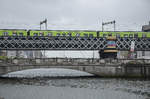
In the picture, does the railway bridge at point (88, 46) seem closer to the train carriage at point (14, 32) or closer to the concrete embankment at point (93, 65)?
the concrete embankment at point (93, 65)

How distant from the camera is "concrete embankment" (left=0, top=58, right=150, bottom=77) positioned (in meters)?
56.8

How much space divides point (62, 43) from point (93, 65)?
23021 mm

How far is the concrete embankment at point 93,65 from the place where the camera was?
186ft

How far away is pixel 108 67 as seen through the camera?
60.8 m

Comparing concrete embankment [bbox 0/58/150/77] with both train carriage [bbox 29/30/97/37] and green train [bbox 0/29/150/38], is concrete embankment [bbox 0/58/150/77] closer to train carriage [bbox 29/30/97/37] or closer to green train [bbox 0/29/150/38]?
green train [bbox 0/29/150/38]

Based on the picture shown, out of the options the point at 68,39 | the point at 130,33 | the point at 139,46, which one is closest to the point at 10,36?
the point at 68,39

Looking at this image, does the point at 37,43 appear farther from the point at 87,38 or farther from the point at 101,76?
the point at 101,76

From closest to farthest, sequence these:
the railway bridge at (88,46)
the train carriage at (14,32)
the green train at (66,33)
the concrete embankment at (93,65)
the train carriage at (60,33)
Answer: the concrete embankment at (93,65), the railway bridge at (88,46), the train carriage at (14,32), the green train at (66,33), the train carriage at (60,33)

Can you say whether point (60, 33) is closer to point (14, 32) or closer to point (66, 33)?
point (66, 33)

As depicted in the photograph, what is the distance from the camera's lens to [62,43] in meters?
80.6

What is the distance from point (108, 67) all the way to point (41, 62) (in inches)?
A: 659

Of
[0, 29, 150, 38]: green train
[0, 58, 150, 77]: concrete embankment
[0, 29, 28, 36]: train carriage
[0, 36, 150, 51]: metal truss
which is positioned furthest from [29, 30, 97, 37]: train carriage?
[0, 58, 150, 77]: concrete embankment

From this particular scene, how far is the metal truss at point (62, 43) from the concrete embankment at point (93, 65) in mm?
19779

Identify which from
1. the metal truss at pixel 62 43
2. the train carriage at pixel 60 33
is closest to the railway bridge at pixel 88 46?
the metal truss at pixel 62 43
